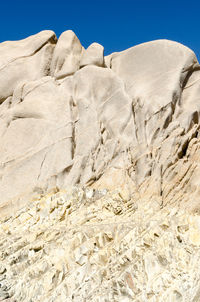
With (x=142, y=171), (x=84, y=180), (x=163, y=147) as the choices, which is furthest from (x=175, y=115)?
(x=84, y=180)

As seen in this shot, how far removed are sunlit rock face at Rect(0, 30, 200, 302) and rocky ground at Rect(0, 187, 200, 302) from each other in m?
0.03

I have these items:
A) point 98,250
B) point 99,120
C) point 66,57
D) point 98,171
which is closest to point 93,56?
point 66,57

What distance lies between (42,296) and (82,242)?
5.83ft

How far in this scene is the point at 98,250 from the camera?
37.1ft

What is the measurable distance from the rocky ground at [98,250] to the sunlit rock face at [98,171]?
0.03 m

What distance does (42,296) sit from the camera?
10539 millimetres

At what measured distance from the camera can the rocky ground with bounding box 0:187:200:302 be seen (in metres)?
10.4

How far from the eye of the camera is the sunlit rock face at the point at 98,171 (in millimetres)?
10766

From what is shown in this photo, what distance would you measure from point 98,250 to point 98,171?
2.91 metres

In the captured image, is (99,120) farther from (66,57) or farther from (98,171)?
(66,57)

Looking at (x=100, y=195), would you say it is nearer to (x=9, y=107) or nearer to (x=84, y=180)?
(x=84, y=180)

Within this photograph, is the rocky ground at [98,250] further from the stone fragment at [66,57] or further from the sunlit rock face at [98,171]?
the stone fragment at [66,57]

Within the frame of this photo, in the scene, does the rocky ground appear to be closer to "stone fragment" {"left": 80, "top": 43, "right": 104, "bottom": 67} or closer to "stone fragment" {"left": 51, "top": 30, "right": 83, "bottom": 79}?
"stone fragment" {"left": 51, "top": 30, "right": 83, "bottom": 79}

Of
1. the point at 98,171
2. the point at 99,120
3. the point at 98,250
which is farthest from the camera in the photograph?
the point at 99,120
